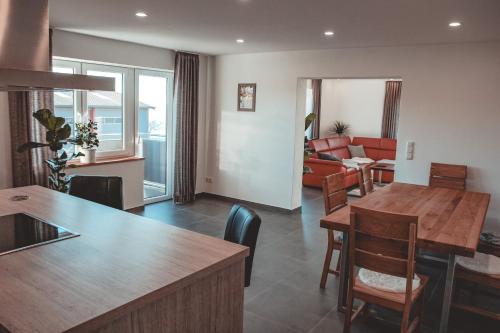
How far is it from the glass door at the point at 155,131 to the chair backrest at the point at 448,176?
3847 mm

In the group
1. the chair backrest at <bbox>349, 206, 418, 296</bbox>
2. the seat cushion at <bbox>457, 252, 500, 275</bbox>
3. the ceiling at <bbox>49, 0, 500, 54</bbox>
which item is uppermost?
the ceiling at <bbox>49, 0, 500, 54</bbox>

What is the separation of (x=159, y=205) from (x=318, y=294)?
3.47 meters

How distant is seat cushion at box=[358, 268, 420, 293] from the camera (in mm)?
2518

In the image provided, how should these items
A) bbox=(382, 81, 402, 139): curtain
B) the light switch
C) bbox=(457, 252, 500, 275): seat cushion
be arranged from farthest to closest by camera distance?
1. bbox=(382, 81, 402, 139): curtain
2. the light switch
3. bbox=(457, 252, 500, 275): seat cushion

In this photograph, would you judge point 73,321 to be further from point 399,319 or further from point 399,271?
point 399,319

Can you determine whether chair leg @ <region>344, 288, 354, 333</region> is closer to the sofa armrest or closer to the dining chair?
the dining chair

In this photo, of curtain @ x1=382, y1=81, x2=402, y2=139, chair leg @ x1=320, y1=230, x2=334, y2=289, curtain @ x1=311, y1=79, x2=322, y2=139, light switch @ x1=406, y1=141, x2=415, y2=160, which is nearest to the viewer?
chair leg @ x1=320, y1=230, x2=334, y2=289

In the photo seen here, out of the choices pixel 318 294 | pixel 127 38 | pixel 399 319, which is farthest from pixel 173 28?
pixel 399 319

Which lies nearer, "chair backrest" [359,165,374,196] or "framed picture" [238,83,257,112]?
"chair backrest" [359,165,374,196]

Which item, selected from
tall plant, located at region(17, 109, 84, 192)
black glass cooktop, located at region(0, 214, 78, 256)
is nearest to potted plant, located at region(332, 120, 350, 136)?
tall plant, located at region(17, 109, 84, 192)

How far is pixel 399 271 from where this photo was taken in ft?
7.77

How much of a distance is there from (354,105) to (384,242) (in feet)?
27.0

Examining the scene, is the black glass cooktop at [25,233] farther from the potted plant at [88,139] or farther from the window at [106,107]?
the window at [106,107]

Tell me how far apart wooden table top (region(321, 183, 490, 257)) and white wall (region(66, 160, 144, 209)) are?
3439mm
